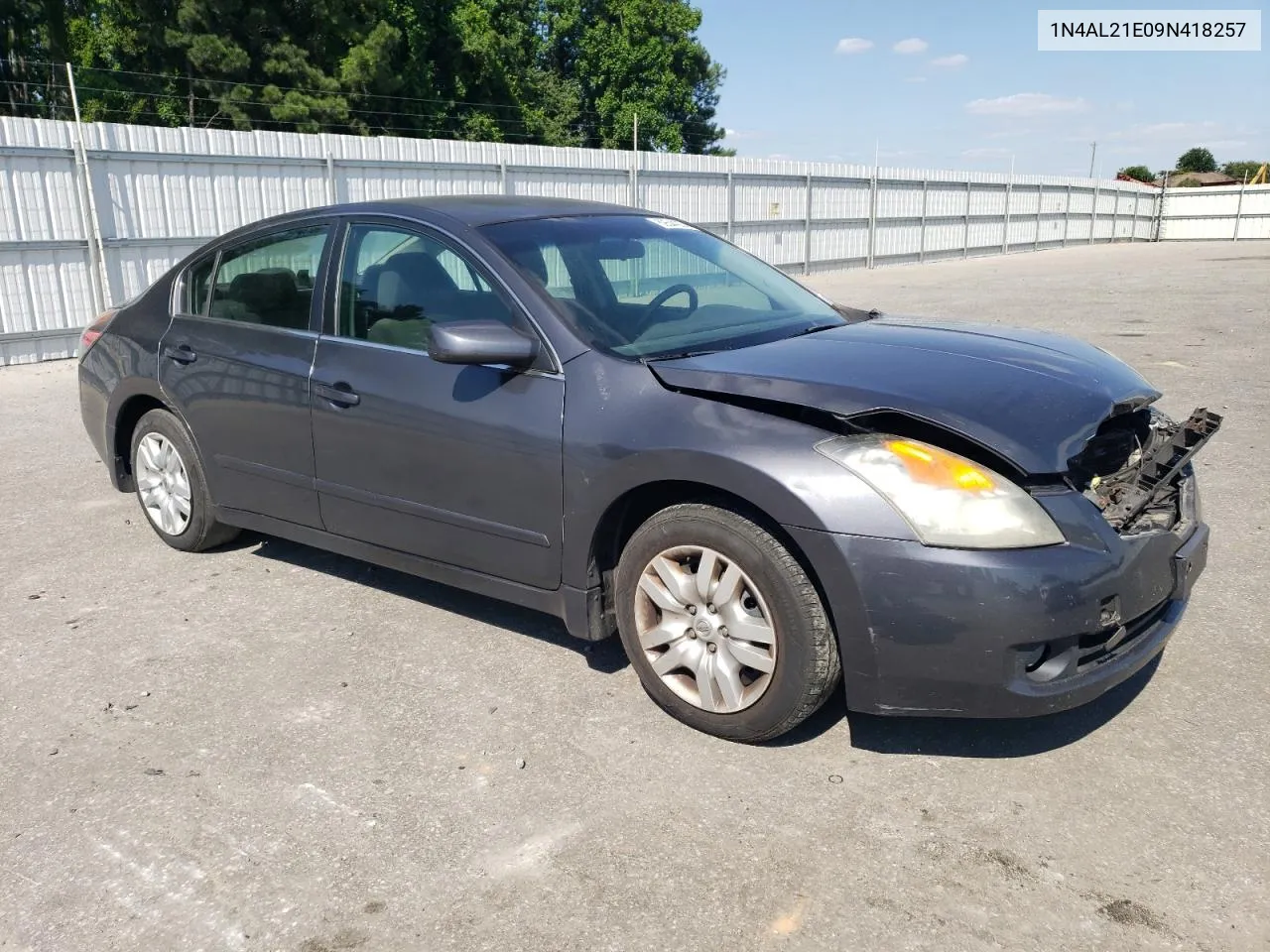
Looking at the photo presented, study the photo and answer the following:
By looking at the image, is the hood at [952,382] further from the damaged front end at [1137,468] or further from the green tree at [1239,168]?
the green tree at [1239,168]

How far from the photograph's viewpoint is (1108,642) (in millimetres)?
2801

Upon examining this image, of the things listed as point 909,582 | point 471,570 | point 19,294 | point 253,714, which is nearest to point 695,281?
point 471,570

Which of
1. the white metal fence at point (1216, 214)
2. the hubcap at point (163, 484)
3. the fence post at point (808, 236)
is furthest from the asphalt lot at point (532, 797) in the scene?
the white metal fence at point (1216, 214)

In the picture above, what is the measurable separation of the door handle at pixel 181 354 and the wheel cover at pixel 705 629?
2.51 metres

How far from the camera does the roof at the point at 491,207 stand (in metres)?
3.82

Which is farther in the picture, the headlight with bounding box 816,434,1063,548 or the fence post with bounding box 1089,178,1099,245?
the fence post with bounding box 1089,178,1099,245

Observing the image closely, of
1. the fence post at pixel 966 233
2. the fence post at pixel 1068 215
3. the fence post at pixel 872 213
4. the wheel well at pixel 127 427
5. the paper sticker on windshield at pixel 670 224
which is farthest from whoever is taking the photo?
the fence post at pixel 1068 215

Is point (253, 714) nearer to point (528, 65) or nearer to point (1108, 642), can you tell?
point (1108, 642)

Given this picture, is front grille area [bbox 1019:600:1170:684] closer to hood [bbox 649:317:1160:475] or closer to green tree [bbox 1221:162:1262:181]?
hood [bbox 649:317:1160:475]

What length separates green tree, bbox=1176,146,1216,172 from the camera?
301ft

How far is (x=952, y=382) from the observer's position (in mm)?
2998

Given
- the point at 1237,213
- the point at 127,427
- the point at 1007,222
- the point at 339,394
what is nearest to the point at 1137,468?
the point at 339,394

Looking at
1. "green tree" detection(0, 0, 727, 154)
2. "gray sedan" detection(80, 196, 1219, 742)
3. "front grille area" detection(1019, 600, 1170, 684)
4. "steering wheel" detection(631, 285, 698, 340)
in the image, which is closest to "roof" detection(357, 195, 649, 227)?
"gray sedan" detection(80, 196, 1219, 742)

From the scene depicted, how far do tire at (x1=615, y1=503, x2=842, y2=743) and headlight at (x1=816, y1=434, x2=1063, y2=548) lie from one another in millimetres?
341
